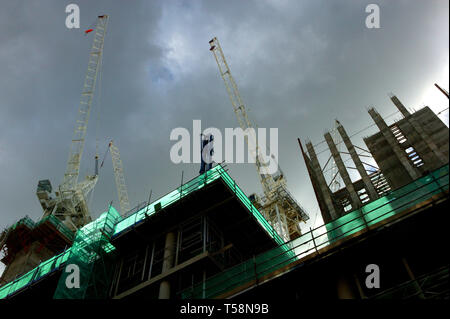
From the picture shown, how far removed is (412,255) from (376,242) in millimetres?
1603

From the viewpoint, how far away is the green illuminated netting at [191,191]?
1277 inches

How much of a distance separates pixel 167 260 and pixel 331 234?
44.5ft

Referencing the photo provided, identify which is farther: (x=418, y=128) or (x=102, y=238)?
(x=102, y=238)

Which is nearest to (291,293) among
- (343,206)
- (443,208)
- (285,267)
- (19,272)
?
(285,267)

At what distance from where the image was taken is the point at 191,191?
32.3 meters

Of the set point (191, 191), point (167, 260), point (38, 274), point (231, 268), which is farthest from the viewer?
point (38, 274)

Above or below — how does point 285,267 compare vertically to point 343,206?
below

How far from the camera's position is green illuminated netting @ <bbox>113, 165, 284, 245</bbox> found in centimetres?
3244

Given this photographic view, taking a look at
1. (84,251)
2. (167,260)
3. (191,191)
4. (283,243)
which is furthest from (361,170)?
(84,251)

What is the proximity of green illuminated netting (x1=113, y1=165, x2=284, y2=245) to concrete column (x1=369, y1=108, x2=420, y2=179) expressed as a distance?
1194cm

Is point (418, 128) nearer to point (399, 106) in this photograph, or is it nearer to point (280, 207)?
point (399, 106)

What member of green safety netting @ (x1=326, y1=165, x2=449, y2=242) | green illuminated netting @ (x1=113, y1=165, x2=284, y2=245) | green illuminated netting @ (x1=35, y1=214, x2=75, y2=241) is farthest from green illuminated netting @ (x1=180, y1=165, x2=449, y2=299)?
green illuminated netting @ (x1=35, y1=214, x2=75, y2=241)
